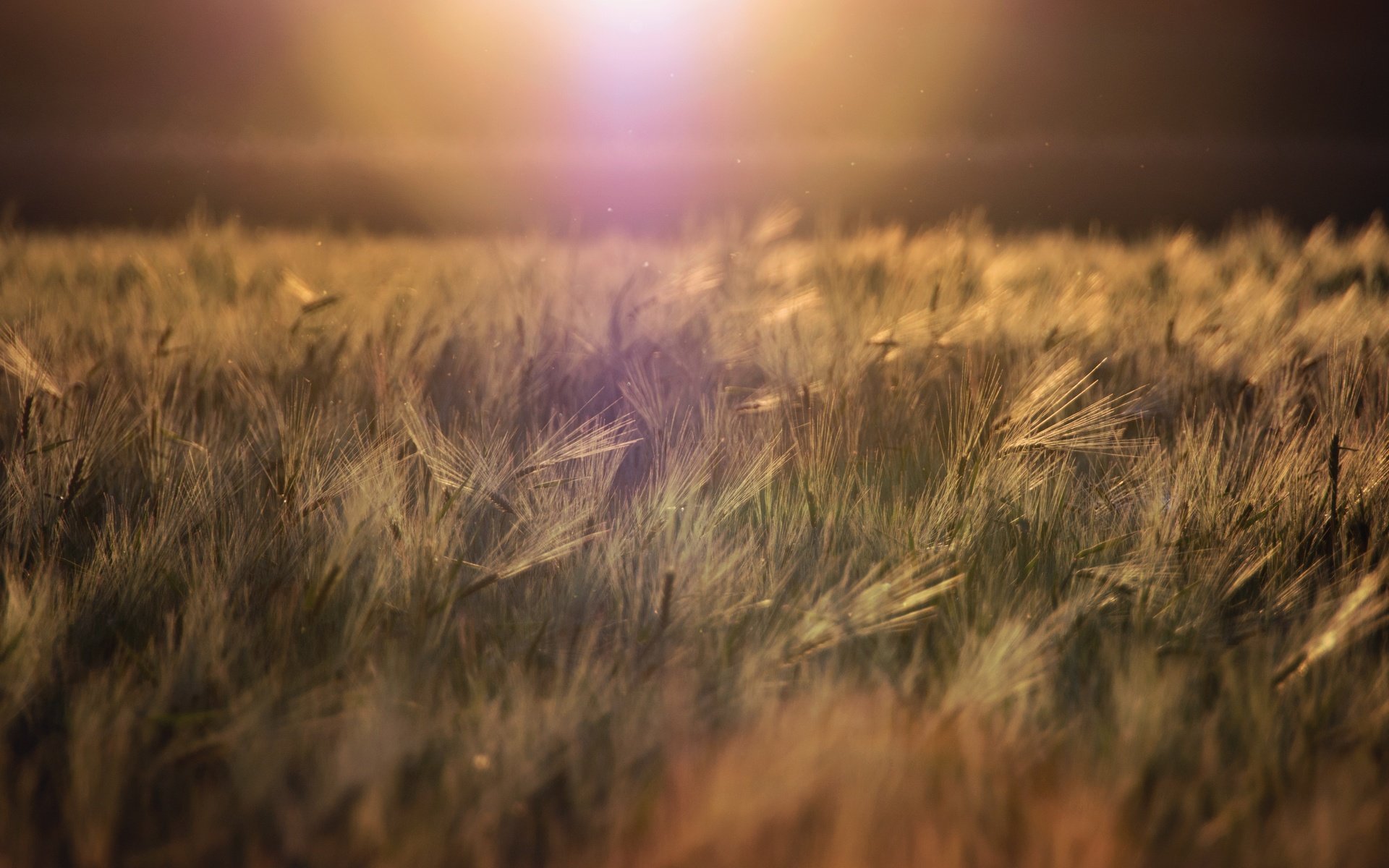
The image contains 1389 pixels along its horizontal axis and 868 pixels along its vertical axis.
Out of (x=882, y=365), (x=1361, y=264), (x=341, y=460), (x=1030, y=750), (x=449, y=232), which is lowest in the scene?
(x=1030, y=750)

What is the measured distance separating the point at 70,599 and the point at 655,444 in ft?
2.20

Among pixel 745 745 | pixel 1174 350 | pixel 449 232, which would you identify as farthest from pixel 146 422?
pixel 449 232

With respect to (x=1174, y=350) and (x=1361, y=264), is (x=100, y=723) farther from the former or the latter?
(x=1361, y=264)

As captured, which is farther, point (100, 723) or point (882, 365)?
point (882, 365)

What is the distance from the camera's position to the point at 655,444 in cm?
128

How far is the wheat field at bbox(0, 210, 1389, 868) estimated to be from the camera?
0.68 m

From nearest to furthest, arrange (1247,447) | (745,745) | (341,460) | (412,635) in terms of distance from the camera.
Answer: (745,745) < (412,635) < (341,460) < (1247,447)

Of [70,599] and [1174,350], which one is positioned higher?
[1174,350]

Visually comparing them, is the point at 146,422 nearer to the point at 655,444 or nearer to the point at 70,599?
the point at 70,599

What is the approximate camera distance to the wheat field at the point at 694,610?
68 centimetres

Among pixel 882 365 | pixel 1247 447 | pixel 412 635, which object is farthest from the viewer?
pixel 882 365

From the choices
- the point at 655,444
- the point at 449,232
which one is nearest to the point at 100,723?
the point at 655,444

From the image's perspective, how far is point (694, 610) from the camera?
939 millimetres

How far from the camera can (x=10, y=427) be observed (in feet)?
5.26
